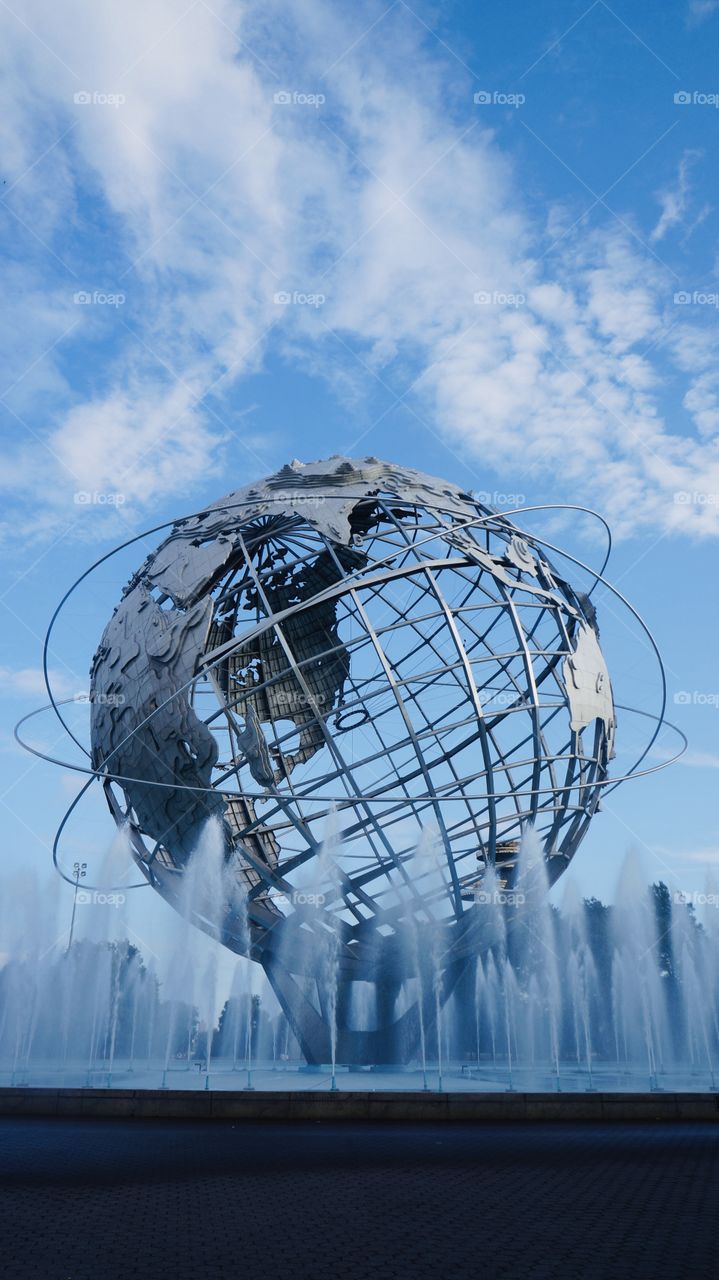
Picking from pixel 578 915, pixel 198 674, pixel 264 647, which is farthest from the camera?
pixel 264 647

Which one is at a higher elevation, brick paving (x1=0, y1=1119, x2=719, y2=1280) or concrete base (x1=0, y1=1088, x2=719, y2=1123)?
concrete base (x1=0, y1=1088, x2=719, y2=1123)

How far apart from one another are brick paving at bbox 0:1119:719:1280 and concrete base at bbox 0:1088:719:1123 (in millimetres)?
1113

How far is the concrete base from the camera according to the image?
11.0 meters

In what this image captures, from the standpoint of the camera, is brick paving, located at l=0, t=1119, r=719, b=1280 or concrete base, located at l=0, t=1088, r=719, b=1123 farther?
concrete base, located at l=0, t=1088, r=719, b=1123

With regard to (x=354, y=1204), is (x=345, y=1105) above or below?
above

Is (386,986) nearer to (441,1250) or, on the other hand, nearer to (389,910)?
(389,910)

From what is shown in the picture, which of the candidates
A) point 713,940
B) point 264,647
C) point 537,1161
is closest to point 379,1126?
point 537,1161

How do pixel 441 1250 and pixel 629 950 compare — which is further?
pixel 629 950

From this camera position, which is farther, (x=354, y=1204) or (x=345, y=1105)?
(x=345, y=1105)

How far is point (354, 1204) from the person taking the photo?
240 inches

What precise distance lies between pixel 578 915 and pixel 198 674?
8.44 metres

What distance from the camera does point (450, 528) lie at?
1541 centimetres

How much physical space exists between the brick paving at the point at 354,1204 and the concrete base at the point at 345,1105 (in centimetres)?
111

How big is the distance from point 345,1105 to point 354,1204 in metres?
5.22
